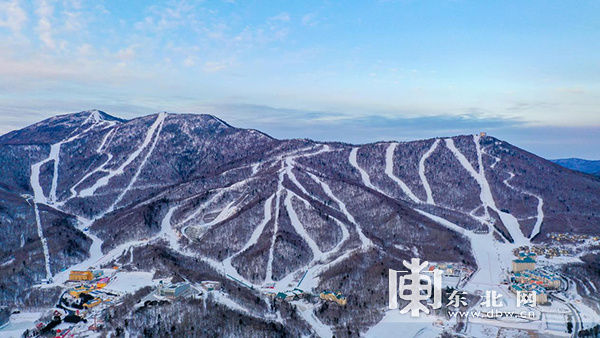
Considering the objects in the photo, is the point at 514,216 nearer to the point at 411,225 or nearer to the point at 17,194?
the point at 411,225

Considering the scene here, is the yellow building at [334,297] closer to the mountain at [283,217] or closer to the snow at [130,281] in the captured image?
the mountain at [283,217]

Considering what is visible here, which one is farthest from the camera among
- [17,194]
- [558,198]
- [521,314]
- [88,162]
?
[88,162]

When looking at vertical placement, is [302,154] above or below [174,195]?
above

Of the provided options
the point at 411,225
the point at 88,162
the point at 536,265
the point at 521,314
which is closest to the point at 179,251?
the point at 411,225

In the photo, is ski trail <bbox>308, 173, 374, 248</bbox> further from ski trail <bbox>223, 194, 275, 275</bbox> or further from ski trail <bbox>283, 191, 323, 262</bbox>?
ski trail <bbox>223, 194, 275, 275</bbox>

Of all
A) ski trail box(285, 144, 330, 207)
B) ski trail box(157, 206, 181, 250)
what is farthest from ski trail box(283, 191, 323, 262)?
ski trail box(157, 206, 181, 250)

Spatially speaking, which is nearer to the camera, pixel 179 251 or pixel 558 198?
pixel 179 251
